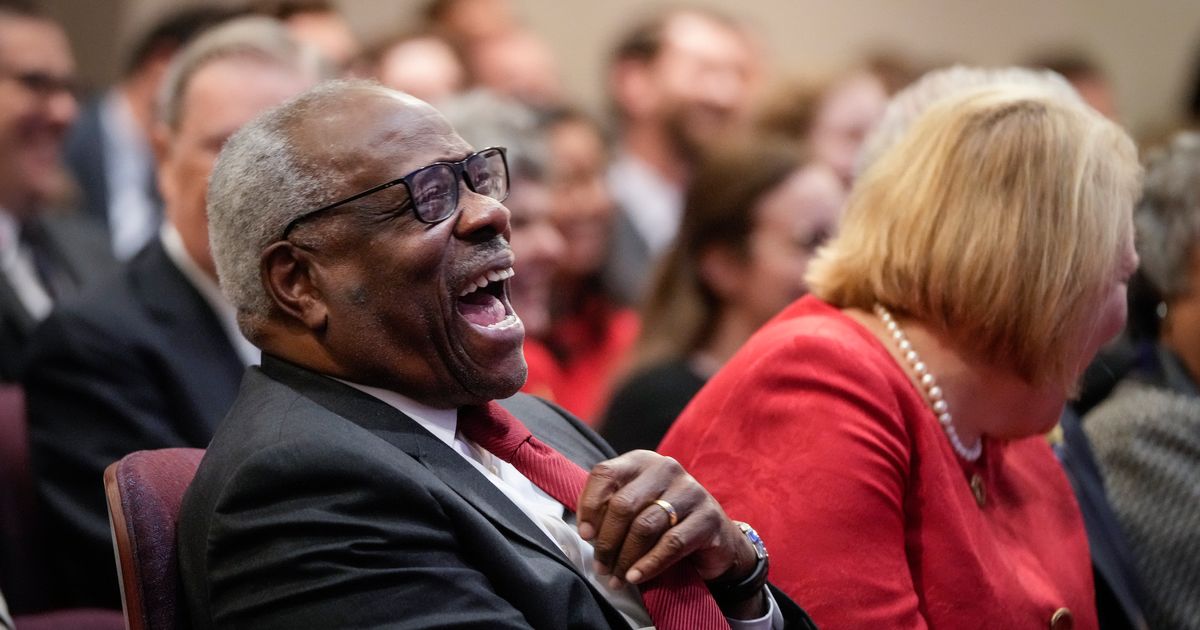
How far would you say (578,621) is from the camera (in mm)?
1604

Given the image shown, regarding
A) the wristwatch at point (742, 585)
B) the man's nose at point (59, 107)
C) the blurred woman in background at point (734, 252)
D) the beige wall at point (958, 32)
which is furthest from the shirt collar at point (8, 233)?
the beige wall at point (958, 32)

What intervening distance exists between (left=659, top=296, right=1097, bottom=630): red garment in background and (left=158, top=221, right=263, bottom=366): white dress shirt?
952 millimetres

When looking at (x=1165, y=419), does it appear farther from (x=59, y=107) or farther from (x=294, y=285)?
(x=59, y=107)

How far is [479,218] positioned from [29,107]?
2839 mm

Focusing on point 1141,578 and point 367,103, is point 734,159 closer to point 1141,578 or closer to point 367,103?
point 1141,578

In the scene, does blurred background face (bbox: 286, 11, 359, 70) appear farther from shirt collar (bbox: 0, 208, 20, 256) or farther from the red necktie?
the red necktie

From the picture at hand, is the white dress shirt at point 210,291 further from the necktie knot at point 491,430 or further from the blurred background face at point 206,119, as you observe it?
the necktie knot at point 491,430

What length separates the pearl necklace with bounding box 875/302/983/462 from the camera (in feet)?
6.82

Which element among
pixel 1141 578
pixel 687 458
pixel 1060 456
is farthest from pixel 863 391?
pixel 1141 578

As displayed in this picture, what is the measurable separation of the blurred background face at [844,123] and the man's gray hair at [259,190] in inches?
120

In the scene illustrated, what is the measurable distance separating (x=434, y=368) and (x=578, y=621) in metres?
0.35

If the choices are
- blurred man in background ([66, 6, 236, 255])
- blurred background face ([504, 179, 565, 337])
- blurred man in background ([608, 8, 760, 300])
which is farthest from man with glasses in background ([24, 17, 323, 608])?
blurred man in background ([608, 8, 760, 300])

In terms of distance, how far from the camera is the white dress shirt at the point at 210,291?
2658 mm

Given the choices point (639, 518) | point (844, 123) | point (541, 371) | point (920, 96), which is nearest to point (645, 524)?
point (639, 518)
